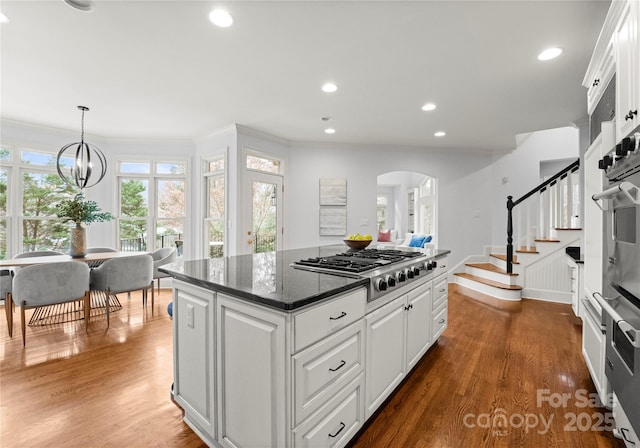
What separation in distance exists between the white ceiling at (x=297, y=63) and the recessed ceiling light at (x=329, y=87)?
9cm

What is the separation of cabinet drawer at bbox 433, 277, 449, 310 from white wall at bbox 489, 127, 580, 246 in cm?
379

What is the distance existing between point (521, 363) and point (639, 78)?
2.19 meters

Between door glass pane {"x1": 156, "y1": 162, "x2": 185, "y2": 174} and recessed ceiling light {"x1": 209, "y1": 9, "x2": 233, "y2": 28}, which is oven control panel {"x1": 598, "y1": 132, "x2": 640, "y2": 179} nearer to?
recessed ceiling light {"x1": 209, "y1": 9, "x2": 233, "y2": 28}

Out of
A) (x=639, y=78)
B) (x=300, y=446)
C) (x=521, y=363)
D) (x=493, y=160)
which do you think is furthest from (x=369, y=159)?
(x=300, y=446)

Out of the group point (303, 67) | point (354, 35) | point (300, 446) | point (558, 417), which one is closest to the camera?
point (300, 446)

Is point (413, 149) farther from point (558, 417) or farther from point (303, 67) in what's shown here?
point (558, 417)

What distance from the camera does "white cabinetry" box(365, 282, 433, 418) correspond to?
1666 mm

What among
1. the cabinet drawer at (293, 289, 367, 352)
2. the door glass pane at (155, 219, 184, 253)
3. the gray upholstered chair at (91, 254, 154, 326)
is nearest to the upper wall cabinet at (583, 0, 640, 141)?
the cabinet drawer at (293, 289, 367, 352)

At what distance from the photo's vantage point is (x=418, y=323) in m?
2.29

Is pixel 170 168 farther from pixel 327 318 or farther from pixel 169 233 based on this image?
pixel 327 318

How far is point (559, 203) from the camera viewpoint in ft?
15.5

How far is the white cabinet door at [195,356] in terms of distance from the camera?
1490 millimetres

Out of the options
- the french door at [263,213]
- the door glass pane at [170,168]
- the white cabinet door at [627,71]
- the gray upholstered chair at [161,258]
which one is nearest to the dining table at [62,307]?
the gray upholstered chair at [161,258]

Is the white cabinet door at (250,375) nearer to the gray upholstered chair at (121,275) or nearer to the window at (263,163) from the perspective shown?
the gray upholstered chair at (121,275)
